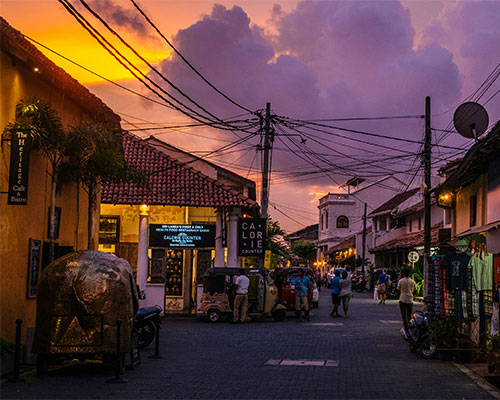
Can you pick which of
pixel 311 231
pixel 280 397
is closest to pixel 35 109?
pixel 280 397

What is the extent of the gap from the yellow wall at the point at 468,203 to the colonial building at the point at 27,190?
10227mm

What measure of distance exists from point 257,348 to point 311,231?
422 ft

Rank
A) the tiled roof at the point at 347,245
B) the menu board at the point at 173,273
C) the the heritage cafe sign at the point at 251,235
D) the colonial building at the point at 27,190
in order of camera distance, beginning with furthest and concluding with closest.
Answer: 1. the tiled roof at the point at 347,245
2. the menu board at the point at 173,273
3. the the heritage cafe sign at the point at 251,235
4. the colonial building at the point at 27,190

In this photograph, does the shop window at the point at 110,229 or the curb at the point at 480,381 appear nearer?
the curb at the point at 480,381

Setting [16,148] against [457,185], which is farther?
[457,185]

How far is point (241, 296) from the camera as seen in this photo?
25.8m

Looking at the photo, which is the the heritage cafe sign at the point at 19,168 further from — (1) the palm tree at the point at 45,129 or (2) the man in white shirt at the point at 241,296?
(2) the man in white shirt at the point at 241,296

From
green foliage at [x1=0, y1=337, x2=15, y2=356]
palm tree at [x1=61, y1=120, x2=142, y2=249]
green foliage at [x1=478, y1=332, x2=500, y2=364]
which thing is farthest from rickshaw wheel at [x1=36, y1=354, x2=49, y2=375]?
green foliage at [x1=478, y1=332, x2=500, y2=364]

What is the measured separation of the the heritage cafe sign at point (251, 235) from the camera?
2970 cm

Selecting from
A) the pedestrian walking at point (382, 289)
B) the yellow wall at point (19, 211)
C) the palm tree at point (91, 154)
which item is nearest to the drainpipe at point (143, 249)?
the yellow wall at point (19, 211)

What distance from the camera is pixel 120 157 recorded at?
51.9 ft

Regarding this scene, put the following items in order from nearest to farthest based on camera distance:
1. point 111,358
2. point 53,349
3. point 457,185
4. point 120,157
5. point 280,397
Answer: point 280,397 → point 53,349 → point 111,358 → point 120,157 → point 457,185

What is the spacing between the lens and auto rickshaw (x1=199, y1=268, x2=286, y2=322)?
86.2 feet

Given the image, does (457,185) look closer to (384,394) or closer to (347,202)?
(384,394)
